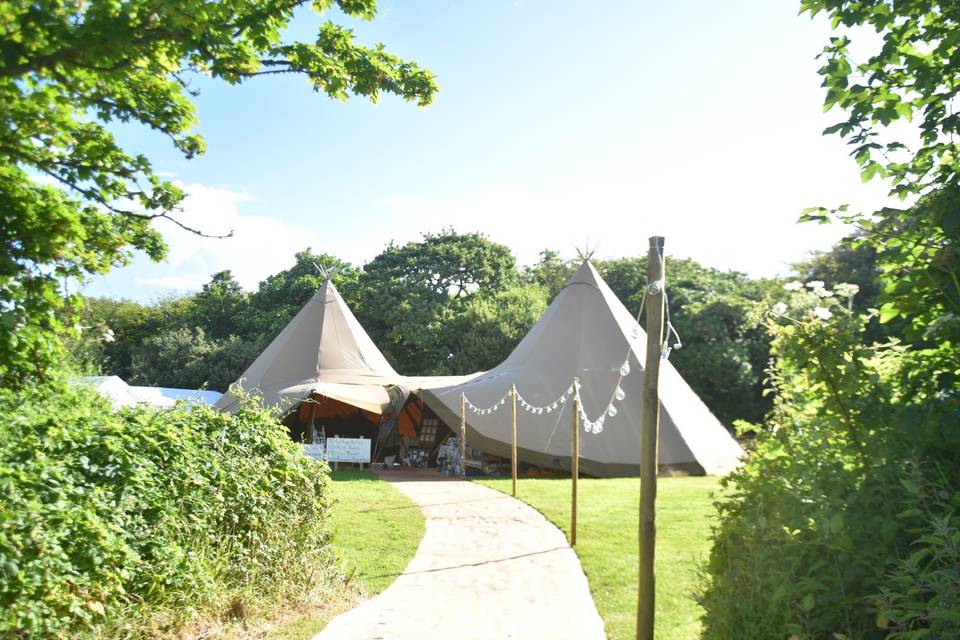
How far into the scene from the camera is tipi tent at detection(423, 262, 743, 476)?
12602mm

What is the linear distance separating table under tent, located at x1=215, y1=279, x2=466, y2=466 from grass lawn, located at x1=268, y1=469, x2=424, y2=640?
12.9ft

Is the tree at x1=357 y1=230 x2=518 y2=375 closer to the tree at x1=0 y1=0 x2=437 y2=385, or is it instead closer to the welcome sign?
the welcome sign

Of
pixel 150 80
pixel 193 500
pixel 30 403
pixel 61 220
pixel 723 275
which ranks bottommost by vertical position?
pixel 193 500

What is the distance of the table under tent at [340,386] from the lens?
15320 millimetres

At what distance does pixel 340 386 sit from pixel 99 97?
11488 millimetres

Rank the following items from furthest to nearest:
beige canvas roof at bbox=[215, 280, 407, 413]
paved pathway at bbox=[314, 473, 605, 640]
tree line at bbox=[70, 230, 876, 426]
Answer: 1. tree line at bbox=[70, 230, 876, 426]
2. beige canvas roof at bbox=[215, 280, 407, 413]
3. paved pathway at bbox=[314, 473, 605, 640]

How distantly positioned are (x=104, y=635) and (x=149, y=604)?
0.36 m

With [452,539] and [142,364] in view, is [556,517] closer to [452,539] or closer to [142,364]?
[452,539]

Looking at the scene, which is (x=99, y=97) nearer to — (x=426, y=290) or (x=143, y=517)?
(x=143, y=517)

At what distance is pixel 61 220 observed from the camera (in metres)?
4.14

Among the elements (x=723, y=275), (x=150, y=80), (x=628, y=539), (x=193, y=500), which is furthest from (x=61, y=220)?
(x=723, y=275)

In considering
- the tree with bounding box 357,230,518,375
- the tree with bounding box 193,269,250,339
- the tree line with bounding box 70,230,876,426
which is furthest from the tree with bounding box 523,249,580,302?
the tree with bounding box 193,269,250,339

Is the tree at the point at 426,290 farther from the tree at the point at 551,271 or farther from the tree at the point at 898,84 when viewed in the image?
the tree at the point at 898,84

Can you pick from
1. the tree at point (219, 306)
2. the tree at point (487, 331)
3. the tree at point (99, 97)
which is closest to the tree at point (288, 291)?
the tree at point (219, 306)
